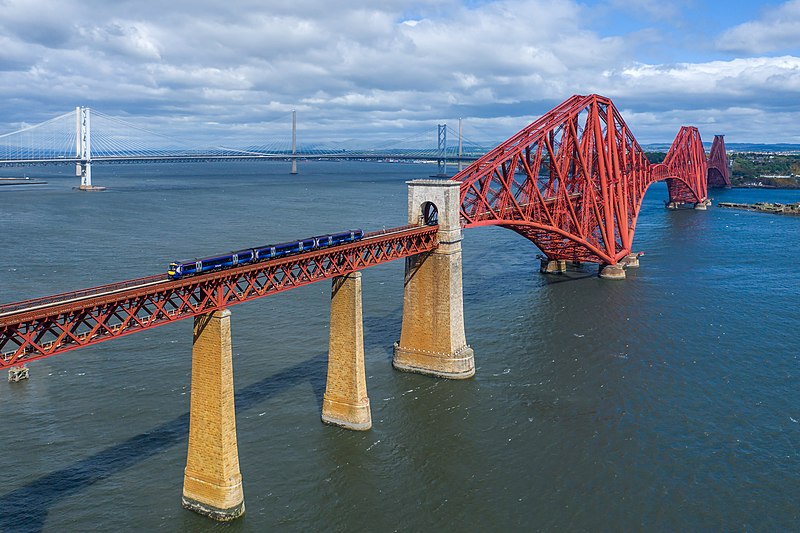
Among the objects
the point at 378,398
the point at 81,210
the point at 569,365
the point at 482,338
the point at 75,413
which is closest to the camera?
the point at 75,413

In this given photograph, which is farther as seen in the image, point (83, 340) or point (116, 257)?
point (116, 257)

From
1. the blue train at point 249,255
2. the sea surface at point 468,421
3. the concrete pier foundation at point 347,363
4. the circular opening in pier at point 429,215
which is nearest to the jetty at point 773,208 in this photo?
the sea surface at point 468,421

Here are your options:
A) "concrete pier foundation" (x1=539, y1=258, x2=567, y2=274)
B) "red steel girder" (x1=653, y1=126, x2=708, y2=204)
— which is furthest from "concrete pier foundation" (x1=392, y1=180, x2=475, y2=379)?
"red steel girder" (x1=653, y1=126, x2=708, y2=204)

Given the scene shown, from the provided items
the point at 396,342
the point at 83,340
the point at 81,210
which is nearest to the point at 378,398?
the point at 396,342

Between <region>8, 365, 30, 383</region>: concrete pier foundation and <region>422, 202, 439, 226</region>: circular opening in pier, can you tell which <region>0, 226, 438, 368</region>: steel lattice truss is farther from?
<region>8, 365, 30, 383</region>: concrete pier foundation

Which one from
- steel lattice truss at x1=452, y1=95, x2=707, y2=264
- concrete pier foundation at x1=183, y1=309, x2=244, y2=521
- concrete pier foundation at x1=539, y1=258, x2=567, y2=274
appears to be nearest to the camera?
concrete pier foundation at x1=183, y1=309, x2=244, y2=521

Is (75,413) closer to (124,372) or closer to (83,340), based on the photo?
(124,372)
